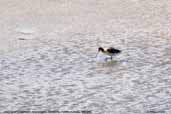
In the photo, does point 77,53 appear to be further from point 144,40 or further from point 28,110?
point 28,110

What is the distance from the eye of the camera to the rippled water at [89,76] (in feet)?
17.1

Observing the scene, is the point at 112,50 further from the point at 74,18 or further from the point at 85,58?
the point at 74,18

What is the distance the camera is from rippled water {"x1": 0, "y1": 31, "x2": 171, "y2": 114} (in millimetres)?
5223

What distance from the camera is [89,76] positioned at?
616cm

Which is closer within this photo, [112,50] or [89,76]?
[89,76]

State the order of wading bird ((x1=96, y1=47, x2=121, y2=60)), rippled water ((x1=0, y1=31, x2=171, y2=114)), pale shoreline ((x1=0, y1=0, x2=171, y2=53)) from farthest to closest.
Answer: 1. pale shoreline ((x1=0, y1=0, x2=171, y2=53))
2. wading bird ((x1=96, y1=47, x2=121, y2=60))
3. rippled water ((x1=0, y1=31, x2=171, y2=114))

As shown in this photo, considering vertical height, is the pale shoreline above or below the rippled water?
above

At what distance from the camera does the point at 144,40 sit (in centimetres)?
776

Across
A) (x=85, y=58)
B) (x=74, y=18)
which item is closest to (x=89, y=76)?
(x=85, y=58)

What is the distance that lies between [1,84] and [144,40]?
241cm

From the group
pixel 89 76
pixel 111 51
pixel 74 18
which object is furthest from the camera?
pixel 74 18

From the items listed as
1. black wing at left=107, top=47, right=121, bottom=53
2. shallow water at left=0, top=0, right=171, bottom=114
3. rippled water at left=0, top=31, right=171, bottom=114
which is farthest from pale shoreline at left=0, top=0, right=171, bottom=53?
black wing at left=107, top=47, right=121, bottom=53

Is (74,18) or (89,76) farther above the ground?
(74,18)

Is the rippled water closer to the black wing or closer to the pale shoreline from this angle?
the black wing
